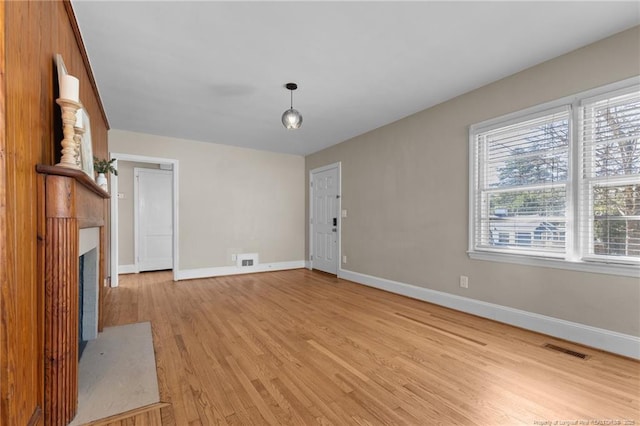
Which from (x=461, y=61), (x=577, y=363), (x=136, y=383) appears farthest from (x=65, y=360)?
(x=461, y=61)

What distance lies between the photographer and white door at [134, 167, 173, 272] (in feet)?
18.8

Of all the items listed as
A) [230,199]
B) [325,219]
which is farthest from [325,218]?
[230,199]

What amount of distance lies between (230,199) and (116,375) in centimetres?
380

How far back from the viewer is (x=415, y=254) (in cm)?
388

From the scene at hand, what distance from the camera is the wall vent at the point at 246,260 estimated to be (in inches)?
219

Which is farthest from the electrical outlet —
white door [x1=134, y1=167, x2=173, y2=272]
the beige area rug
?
white door [x1=134, y1=167, x2=173, y2=272]

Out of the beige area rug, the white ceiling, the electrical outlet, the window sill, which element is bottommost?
the beige area rug

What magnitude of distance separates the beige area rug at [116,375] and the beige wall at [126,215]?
3.34 meters

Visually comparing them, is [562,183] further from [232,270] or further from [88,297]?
[232,270]

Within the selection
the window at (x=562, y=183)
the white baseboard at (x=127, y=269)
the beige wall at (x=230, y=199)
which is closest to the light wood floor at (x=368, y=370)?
the window at (x=562, y=183)

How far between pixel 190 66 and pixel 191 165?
274 centimetres

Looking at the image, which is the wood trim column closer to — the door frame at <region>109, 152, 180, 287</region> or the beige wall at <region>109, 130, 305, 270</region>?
the door frame at <region>109, 152, 180, 287</region>

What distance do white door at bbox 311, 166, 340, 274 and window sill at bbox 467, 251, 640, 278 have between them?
8.80 feet

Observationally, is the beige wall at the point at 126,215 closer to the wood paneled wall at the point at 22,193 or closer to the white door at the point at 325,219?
the white door at the point at 325,219
